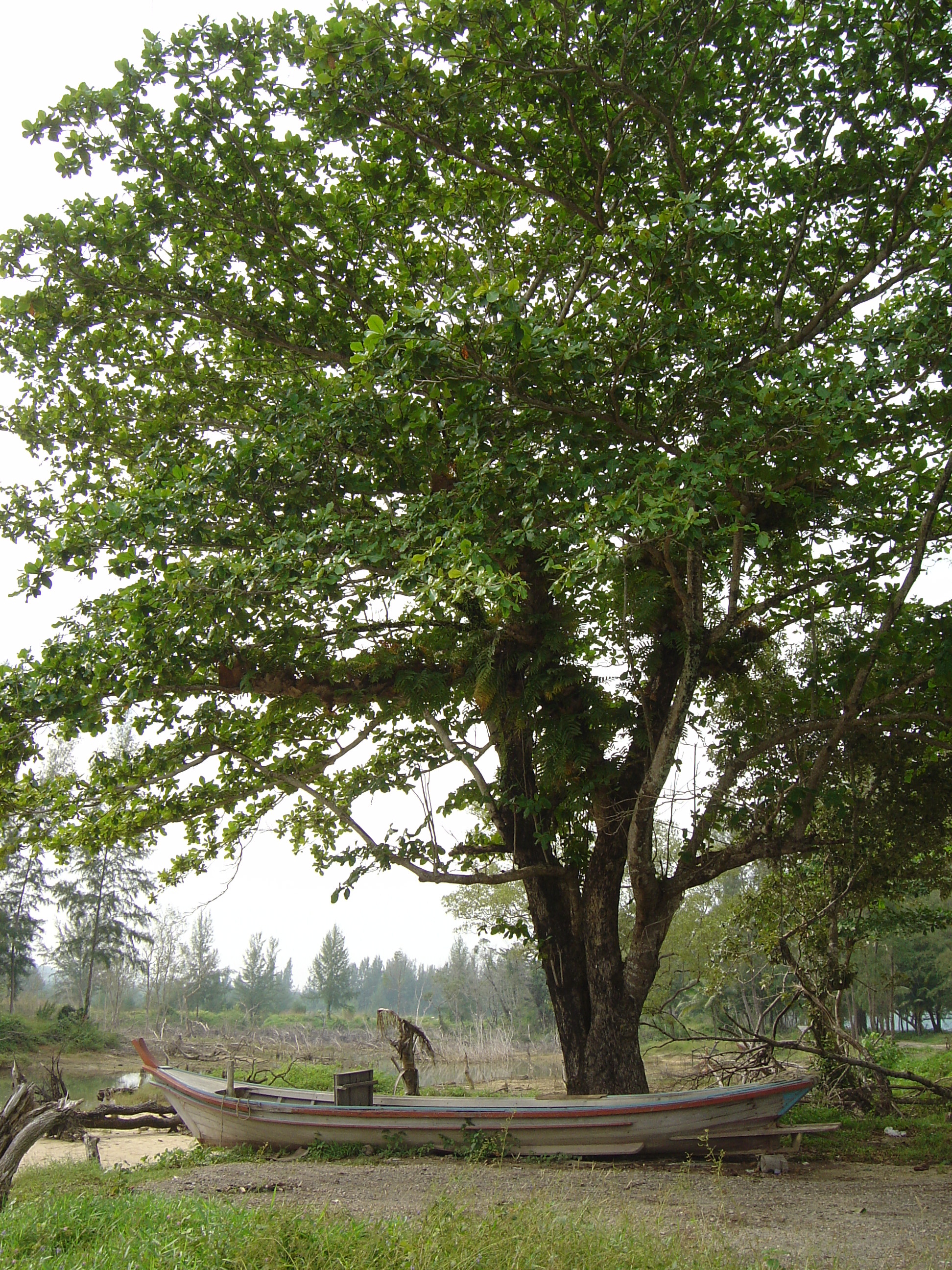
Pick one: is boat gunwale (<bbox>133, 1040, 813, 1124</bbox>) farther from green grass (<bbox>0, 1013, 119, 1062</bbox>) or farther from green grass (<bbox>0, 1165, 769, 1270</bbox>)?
green grass (<bbox>0, 1013, 119, 1062</bbox>)

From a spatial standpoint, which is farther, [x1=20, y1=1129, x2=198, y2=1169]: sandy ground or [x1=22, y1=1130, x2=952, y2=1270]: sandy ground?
[x1=20, y1=1129, x2=198, y2=1169]: sandy ground

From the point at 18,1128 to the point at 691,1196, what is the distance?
5068mm

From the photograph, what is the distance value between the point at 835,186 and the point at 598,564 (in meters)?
4.62

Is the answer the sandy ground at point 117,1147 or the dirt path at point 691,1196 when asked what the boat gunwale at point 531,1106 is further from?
the sandy ground at point 117,1147

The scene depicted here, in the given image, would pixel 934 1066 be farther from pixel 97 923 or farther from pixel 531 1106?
pixel 97 923

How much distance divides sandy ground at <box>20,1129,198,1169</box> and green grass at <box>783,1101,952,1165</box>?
858cm

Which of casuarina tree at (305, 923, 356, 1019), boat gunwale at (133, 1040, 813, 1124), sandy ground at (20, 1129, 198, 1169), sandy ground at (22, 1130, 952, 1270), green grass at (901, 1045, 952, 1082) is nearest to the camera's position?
sandy ground at (22, 1130, 952, 1270)

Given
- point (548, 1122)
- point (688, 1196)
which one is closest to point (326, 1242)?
point (688, 1196)

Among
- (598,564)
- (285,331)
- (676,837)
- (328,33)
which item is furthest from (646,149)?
(676,837)

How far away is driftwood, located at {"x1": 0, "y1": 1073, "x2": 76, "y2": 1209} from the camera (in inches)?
222

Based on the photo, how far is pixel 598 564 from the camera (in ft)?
19.2

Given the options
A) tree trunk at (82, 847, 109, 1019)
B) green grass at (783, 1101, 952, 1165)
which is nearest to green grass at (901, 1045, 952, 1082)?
green grass at (783, 1101, 952, 1165)

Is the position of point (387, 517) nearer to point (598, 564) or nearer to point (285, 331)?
point (598, 564)

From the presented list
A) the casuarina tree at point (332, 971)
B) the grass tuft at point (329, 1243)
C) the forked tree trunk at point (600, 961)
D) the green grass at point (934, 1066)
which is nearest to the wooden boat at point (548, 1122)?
the forked tree trunk at point (600, 961)
